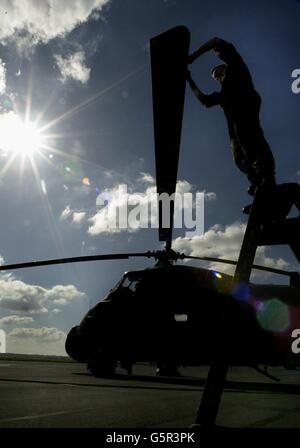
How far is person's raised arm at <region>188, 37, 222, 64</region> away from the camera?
7.73 ft

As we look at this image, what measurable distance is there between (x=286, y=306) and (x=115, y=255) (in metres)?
5.75

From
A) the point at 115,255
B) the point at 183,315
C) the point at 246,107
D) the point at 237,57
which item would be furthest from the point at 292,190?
the point at 115,255

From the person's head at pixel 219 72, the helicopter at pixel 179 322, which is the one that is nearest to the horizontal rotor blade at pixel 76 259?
the helicopter at pixel 179 322

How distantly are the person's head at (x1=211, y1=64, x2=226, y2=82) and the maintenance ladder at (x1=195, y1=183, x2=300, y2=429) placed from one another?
74 centimetres

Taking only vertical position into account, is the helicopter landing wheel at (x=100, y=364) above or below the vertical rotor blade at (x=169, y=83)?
below

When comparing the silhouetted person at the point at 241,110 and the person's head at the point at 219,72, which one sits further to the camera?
the person's head at the point at 219,72

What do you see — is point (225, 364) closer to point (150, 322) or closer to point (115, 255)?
point (150, 322)

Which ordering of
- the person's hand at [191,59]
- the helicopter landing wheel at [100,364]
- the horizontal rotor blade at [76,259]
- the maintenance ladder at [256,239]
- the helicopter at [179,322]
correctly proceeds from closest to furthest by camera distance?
1. the maintenance ladder at [256,239]
2. the person's hand at [191,59]
3. the helicopter at [179,322]
4. the helicopter landing wheel at [100,364]
5. the horizontal rotor blade at [76,259]

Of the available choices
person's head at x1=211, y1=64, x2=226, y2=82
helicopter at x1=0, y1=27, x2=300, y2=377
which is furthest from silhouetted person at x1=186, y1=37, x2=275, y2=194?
helicopter at x1=0, y1=27, x2=300, y2=377

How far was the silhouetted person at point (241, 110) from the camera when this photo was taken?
2369mm

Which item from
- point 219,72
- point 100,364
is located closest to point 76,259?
point 100,364

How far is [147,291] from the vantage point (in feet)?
29.2

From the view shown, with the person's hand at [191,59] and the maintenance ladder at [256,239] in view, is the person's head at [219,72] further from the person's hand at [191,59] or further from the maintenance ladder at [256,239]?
the maintenance ladder at [256,239]
